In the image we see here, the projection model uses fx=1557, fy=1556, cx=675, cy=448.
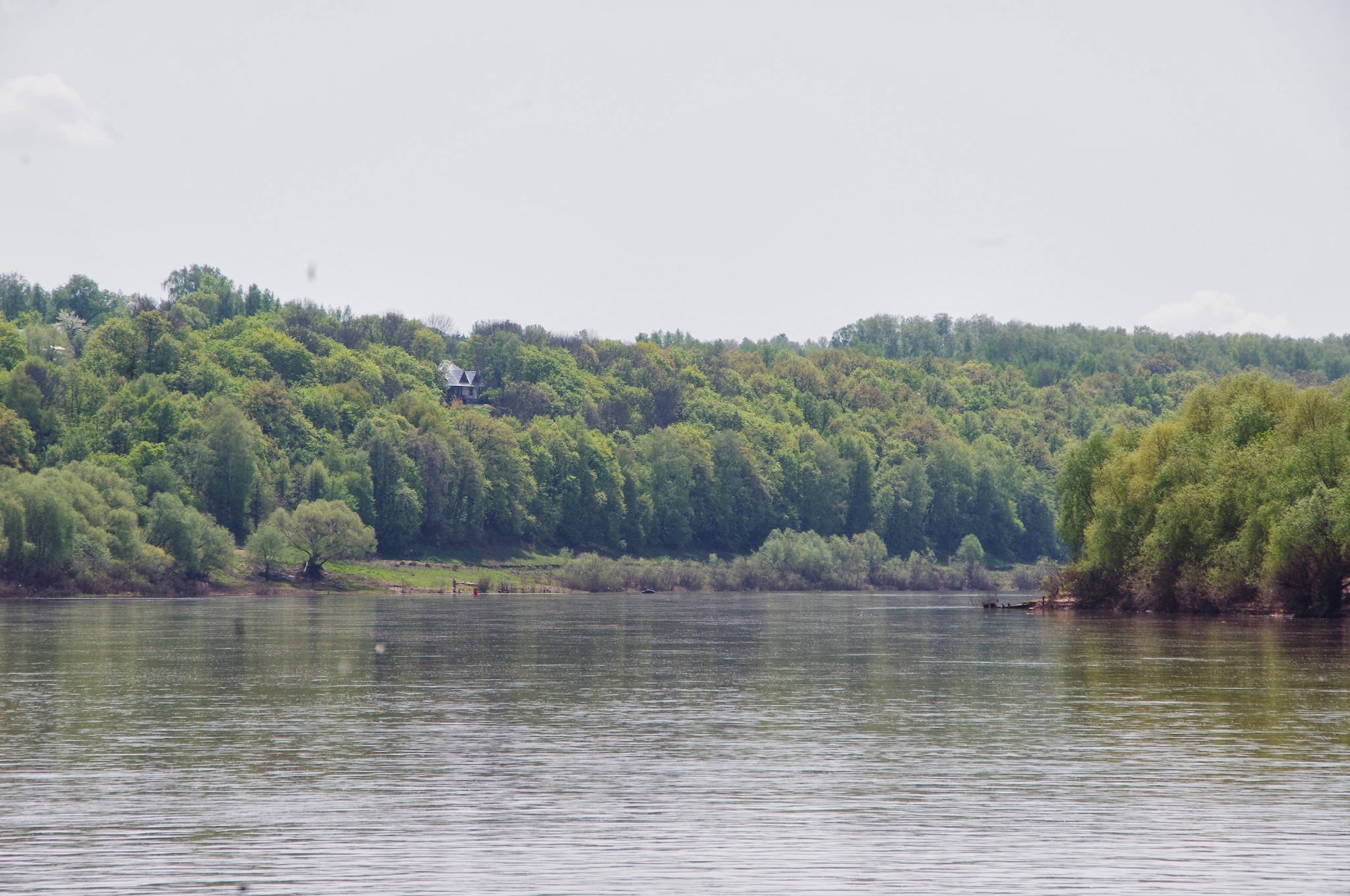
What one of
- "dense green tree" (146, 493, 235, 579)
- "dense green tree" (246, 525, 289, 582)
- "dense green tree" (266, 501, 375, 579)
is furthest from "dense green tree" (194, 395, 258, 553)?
"dense green tree" (146, 493, 235, 579)

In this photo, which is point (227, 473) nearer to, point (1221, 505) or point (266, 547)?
point (266, 547)

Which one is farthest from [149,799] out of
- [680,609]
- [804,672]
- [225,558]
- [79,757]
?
[225,558]

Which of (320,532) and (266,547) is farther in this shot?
(320,532)

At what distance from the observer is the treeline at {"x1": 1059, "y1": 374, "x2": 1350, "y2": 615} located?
95.2 metres

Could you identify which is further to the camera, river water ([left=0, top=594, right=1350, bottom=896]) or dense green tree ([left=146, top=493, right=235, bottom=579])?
dense green tree ([left=146, top=493, right=235, bottom=579])

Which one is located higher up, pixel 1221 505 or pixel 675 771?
pixel 1221 505

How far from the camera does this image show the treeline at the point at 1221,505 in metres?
95.2

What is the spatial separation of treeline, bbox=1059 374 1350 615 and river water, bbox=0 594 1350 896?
2347cm

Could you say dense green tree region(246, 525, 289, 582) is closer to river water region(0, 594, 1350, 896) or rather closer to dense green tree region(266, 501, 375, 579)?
dense green tree region(266, 501, 375, 579)

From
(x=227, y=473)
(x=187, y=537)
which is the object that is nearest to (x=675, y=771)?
(x=187, y=537)

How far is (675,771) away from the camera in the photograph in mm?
35312

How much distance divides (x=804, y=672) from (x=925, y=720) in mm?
18182

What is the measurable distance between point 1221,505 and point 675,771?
76499 mm

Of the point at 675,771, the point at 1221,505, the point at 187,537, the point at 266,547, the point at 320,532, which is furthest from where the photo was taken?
the point at 320,532
